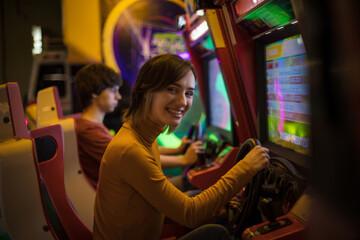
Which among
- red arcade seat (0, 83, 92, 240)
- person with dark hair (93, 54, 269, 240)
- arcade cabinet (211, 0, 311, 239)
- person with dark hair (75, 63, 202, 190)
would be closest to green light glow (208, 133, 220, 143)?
person with dark hair (75, 63, 202, 190)

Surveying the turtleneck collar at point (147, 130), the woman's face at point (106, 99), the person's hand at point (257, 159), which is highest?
Answer: the woman's face at point (106, 99)

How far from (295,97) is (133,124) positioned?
638 mm

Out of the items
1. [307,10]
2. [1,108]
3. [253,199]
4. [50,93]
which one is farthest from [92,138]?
[307,10]

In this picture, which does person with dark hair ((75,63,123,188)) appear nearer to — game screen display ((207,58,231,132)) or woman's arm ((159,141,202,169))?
woman's arm ((159,141,202,169))

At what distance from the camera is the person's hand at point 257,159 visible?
1.06 meters

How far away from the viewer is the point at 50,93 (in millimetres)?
1863

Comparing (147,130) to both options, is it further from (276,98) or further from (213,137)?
(213,137)

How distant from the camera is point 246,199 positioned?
3.84ft

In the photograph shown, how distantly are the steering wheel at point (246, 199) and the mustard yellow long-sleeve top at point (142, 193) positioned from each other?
0.20 ft

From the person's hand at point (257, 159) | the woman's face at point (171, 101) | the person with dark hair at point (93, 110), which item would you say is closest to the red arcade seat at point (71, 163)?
the person with dark hair at point (93, 110)

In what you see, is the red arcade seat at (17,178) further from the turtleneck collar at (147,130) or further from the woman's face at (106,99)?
the woman's face at (106,99)

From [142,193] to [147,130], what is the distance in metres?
0.23

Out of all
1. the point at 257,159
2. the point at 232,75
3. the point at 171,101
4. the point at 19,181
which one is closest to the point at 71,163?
the point at 19,181

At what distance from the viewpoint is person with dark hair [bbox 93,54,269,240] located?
105cm
